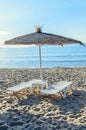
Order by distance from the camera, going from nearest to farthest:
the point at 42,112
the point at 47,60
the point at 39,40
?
the point at 42,112
the point at 39,40
the point at 47,60

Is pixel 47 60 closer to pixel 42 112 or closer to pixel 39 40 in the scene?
pixel 39 40

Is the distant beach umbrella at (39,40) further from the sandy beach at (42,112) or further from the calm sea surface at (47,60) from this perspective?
the calm sea surface at (47,60)

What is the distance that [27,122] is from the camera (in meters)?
5.93

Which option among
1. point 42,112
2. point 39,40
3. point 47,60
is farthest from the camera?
point 47,60

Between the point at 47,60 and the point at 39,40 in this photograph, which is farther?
the point at 47,60

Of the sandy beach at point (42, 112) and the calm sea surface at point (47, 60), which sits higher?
the calm sea surface at point (47, 60)

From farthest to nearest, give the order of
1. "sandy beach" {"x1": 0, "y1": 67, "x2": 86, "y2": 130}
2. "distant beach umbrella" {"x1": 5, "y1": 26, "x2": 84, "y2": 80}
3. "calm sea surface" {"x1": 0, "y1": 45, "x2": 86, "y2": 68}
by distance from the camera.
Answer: "calm sea surface" {"x1": 0, "y1": 45, "x2": 86, "y2": 68} → "distant beach umbrella" {"x1": 5, "y1": 26, "x2": 84, "y2": 80} → "sandy beach" {"x1": 0, "y1": 67, "x2": 86, "y2": 130}

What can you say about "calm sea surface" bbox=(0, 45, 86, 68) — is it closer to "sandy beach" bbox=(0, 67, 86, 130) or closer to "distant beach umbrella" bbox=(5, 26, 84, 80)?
"distant beach umbrella" bbox=(5, 26, 84, 80)

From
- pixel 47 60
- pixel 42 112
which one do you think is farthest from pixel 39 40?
pixel 47 60

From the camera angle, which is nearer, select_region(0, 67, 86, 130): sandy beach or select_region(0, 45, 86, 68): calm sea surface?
select_region(0, 67, 86, 130): sandy beach

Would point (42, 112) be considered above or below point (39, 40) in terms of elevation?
below

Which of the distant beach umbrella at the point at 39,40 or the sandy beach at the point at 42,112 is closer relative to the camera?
the sandy beach at the point at 42,112

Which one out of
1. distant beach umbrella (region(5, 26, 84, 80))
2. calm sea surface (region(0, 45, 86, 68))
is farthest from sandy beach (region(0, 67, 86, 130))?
calm sea surface (region(0, 45, 86, 68))

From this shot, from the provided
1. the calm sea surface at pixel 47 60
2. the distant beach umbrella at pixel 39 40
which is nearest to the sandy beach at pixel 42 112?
the distant beach umbrella at pixel 39 40
